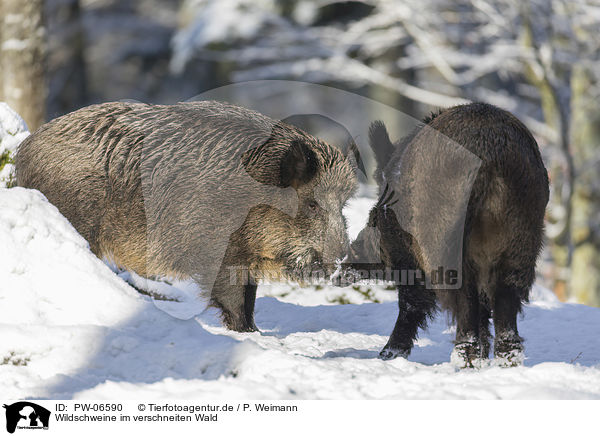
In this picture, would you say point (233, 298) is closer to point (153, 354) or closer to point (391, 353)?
point (391, 353)

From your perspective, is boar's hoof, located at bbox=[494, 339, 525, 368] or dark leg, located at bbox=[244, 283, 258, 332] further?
dark leg, located at bbox=[244, 283, 258, 332]

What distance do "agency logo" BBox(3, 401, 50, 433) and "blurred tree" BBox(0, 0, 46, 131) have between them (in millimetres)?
5803

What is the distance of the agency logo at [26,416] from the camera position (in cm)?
338

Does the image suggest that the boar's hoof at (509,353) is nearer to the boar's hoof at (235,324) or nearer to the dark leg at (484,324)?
the dark leg at (484,324)

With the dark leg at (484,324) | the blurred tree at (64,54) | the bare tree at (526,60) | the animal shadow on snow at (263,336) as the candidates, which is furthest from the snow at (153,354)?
the blurred tree at (64,54)

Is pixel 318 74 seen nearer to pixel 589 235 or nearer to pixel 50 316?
pixel 589 235

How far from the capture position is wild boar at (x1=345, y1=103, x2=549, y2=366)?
422 centimetres

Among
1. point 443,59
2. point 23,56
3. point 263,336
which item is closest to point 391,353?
point 263,336

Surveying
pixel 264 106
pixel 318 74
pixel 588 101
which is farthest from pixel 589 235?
pixel 264 106

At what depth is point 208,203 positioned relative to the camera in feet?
17.9

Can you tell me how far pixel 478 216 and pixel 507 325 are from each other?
0.69m

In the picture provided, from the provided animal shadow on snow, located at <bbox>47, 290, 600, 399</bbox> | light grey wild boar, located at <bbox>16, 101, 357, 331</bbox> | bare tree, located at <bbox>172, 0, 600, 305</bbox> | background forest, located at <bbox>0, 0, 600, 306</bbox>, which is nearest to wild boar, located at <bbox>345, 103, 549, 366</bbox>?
animal shadow on snow, located at <bbox>47, 290, 600, 399</bbox>

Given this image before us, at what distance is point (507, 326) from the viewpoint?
14.5 feet

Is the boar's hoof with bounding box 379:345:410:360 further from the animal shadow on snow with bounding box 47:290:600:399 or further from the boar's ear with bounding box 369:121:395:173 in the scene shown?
the boar's ear with bounding box 369:121:395:173
